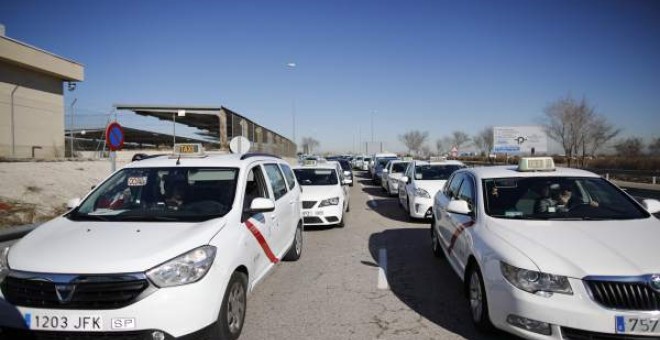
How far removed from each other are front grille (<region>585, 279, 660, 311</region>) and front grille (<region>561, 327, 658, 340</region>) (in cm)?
20

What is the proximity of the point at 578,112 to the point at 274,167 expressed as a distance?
4847cm

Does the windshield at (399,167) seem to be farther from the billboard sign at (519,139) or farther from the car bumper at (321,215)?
the billboard sign at (519,139)

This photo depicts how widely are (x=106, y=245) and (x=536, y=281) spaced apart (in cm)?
344

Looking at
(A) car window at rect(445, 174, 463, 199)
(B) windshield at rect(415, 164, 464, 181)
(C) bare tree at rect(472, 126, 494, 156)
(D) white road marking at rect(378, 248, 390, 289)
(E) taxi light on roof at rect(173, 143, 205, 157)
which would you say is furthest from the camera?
(C) bare tree at rect(472, 126, 494, 156)

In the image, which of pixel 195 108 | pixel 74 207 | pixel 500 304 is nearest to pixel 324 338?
pixel 500 304

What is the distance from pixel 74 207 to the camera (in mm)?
4762

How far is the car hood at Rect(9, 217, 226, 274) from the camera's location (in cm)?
335

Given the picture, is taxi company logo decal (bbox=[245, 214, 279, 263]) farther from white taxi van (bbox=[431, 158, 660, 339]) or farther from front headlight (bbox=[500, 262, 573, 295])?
front headlight (bbox=[500, 262, 573, 295])

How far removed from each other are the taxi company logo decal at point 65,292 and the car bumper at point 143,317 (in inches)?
3.0

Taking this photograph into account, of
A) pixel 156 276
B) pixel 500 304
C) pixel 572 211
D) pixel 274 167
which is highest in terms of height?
pixel 274 167

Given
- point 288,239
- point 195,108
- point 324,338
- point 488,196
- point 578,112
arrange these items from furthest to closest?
point 578,112 < point 195,108 < point 288,239 < point 488,196 < point 324,338

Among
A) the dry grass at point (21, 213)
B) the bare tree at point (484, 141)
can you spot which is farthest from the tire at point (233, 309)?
the bare tree at point (484, 141)

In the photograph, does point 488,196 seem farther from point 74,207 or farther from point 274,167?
point 74,207

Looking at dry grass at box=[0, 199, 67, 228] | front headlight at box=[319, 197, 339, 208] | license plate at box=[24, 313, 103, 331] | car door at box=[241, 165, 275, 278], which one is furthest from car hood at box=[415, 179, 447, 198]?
dry grass at box=[0, 199, 67, 228]
